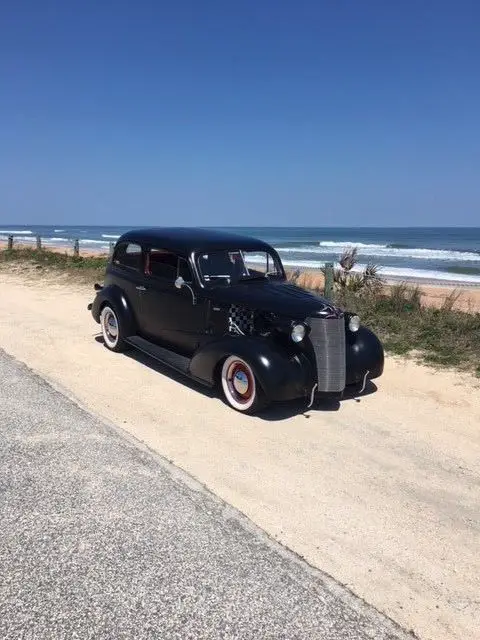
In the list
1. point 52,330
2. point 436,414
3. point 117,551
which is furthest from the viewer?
point 52,330

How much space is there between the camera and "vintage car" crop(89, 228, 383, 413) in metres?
5.09

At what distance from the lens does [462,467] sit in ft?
13.5

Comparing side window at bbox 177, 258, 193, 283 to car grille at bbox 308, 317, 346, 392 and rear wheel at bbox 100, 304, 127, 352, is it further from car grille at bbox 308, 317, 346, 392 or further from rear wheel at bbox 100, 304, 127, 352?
car grille at bbox 308, 317, 346, 392

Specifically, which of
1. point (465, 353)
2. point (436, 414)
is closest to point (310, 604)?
point (436, 414)

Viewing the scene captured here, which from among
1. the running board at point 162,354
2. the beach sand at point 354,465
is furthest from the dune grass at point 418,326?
the running board at point 162,354

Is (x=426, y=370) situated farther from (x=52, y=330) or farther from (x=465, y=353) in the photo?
(x=52, y=330)

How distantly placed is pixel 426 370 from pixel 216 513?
4.35 metres

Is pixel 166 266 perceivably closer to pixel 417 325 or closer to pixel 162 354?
pixel 162 354

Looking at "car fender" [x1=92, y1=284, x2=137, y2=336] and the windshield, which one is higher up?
the windshield

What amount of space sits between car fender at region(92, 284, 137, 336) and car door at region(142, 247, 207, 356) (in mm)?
308

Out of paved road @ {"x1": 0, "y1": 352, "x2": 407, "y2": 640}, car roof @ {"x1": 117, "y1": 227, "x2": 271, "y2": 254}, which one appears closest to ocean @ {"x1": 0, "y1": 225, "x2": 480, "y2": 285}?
car roof @ {"x1": 117, "y1": 227, "x2": 271, "y2": 254}

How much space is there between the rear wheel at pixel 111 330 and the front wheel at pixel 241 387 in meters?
2.27

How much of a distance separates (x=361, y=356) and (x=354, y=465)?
173cm

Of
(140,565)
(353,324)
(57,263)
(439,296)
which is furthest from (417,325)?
(57,263)
